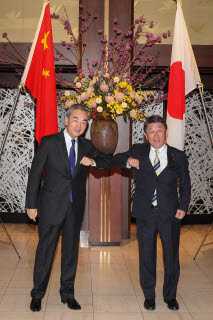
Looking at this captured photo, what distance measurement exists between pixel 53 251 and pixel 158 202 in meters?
0.88

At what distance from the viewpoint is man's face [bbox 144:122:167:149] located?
126 inches

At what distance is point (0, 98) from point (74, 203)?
3.67 meters

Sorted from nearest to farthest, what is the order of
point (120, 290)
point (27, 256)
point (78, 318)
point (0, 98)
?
point (78, 318)
point (120, 290)
point (27, 256)
point (0, 98)

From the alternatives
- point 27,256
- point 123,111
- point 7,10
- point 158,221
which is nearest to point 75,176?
point 158,221

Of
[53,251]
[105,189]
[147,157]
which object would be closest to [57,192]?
[53,251]

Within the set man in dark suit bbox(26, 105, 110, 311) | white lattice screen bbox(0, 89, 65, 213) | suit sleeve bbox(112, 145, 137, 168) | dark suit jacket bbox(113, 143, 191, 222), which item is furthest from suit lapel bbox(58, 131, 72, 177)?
white lattice screen bbox(0, 89, 65, 213)

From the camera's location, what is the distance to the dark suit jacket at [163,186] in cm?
320

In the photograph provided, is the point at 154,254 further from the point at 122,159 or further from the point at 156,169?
the point at 122,159

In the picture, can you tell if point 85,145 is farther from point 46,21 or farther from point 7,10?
point 7,10

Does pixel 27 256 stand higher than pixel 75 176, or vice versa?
pixel 75 176

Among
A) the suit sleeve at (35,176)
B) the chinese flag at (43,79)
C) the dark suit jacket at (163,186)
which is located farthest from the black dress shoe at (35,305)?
the chinese flag at (43,79)

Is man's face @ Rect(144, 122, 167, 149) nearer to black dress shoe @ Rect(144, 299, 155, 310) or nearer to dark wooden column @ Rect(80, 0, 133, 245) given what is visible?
black dress shoe @ Rect(144, 299, 155, 310)

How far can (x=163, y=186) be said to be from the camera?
3.20 m

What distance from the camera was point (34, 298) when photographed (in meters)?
3.22
